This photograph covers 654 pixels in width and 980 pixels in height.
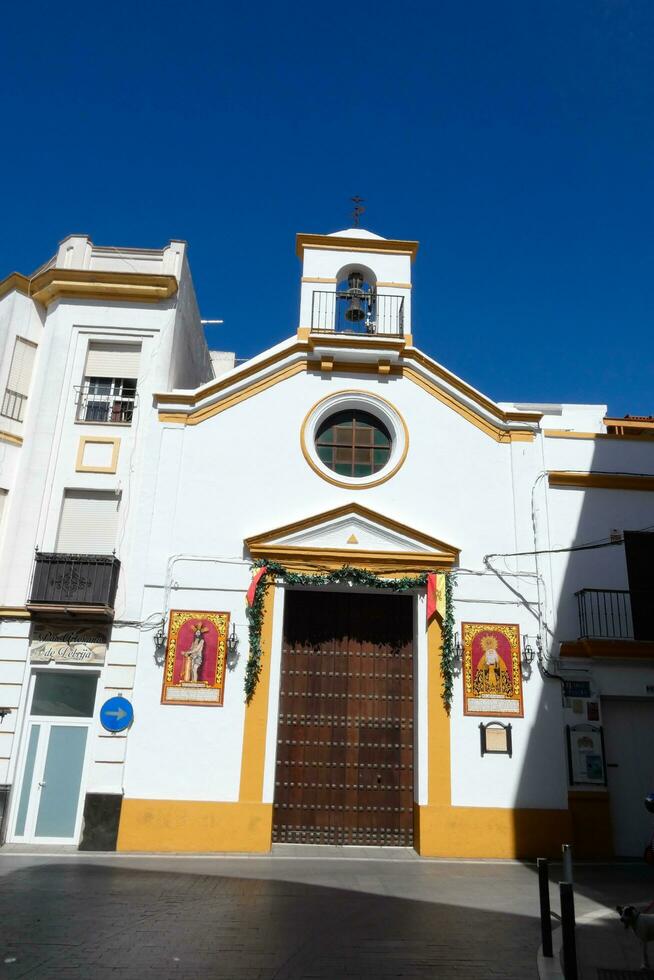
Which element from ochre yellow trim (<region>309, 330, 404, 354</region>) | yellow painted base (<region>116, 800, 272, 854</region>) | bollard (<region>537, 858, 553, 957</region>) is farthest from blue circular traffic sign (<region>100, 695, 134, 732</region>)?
bollard (<region>537, 858, 553, 957</region>)

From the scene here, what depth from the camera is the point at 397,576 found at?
43.2 feet

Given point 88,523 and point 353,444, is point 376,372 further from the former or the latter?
point 88,523

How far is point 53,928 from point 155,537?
22.2 feet

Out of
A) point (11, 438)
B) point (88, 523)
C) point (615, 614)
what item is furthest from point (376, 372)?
point (11, 438)

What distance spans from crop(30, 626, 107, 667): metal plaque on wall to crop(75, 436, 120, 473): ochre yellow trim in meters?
2.96

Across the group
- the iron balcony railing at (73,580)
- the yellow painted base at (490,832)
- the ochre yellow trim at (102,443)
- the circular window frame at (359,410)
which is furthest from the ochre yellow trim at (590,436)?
the iron balcony railing at (73,580)

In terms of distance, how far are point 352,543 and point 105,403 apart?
5.58 meters

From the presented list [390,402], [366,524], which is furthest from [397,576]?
[390,402]

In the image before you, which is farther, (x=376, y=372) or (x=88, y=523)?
(x=376, y=372)

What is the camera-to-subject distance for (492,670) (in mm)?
12789

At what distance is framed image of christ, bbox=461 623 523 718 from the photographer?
41.4 feet

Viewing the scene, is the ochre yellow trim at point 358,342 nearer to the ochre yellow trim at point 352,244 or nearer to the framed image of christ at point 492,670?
the ochre yellow trim at point 352,244

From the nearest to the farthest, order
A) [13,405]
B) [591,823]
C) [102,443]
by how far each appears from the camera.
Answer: [591,823], [102,443], [13,405]

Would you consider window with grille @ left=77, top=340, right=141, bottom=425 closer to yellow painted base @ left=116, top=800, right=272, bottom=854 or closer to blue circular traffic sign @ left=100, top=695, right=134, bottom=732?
blue circular traffic sign @ left=100, top=695, right=134, bottom=732
